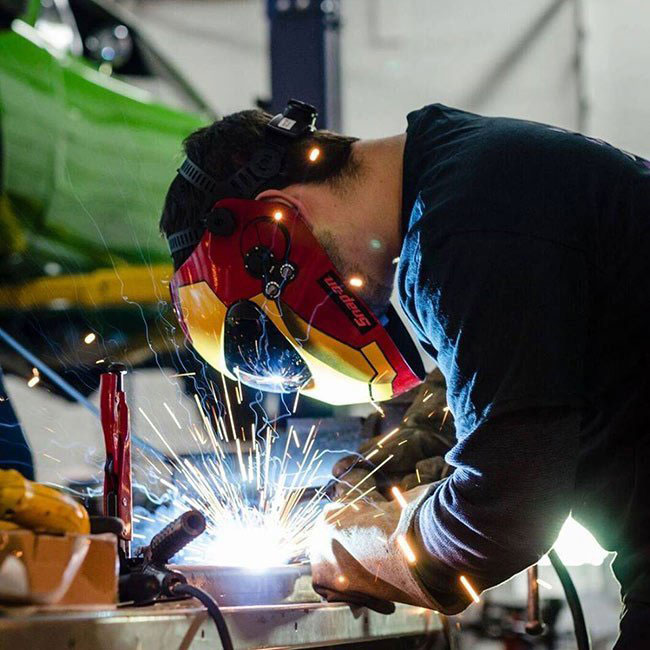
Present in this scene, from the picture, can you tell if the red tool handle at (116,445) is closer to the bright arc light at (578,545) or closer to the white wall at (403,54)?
the bright arc light at (578,545)

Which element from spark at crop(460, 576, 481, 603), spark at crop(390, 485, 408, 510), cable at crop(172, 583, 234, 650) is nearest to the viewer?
cable at crop(172, 583, 234, 650)

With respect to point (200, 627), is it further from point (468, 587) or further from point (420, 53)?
point (420, 53)

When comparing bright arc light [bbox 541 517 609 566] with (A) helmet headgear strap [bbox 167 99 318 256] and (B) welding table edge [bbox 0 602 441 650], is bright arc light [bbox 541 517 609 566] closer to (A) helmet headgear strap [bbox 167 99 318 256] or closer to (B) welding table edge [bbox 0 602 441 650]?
(B) welding table edge [bbox 0 602 441 650]

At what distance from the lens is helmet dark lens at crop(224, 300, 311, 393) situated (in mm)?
1653

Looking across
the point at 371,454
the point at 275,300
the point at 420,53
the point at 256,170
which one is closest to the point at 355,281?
the point at 275,300

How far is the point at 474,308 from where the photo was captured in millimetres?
1312

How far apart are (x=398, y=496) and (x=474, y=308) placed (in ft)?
1.89

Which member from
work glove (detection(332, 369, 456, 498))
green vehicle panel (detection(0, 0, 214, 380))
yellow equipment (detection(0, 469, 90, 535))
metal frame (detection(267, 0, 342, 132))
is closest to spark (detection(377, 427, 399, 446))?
work glove (detection(332, 369, 456, 498))

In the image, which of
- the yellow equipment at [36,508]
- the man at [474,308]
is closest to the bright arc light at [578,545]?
the man at [474,308]

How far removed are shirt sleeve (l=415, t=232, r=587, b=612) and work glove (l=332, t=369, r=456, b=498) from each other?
480 mm

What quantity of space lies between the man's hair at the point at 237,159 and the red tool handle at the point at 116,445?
0.79 ft

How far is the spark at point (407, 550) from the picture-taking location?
154 centimetres

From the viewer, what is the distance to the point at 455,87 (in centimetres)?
725

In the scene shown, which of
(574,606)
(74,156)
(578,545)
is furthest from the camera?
(74,156)
